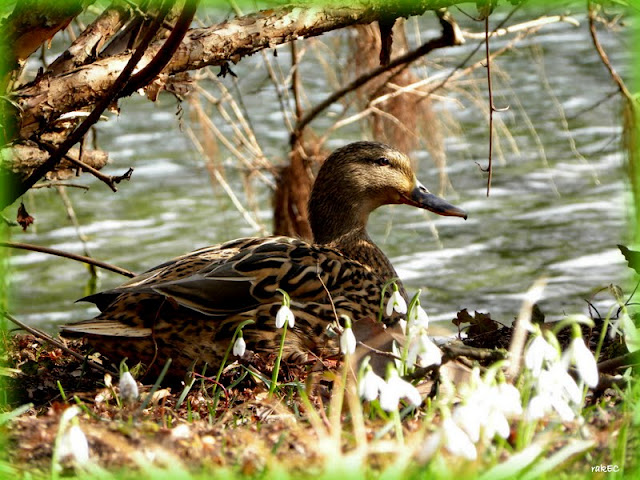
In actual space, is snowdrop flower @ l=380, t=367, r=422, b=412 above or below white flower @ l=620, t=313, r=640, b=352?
above

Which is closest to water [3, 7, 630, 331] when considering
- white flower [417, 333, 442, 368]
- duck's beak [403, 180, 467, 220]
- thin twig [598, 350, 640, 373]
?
duck's beak [403, 180, 467, 220]

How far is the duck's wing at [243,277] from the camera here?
180 inches

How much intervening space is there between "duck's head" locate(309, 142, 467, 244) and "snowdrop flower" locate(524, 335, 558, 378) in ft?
9.85

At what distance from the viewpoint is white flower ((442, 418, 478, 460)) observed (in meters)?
2.54

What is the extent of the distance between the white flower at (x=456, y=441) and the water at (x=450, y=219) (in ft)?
16.1

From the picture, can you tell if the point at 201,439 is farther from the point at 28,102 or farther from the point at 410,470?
the point at 28,102

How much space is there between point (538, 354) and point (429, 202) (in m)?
3.07

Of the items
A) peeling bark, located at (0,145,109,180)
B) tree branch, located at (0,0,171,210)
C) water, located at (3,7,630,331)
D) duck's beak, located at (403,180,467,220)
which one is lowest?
water, located at (3,7,630,331)

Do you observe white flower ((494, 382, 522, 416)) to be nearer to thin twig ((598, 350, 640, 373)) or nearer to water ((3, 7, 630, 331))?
thin twig ((598, 350, 640, 373))

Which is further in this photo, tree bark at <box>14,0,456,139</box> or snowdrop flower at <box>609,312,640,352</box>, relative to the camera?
tree bark at <box>14,0,456,139</box>

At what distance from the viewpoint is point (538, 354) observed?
2955 mm

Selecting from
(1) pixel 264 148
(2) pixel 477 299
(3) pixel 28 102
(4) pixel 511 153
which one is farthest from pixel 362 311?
(4) pixel 511 153

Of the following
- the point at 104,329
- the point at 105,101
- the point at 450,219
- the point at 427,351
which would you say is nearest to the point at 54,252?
the point at 104,329

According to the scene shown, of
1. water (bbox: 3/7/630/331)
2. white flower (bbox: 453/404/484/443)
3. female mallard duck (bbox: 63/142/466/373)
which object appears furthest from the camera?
water (bbox: 3/7/630/331)
